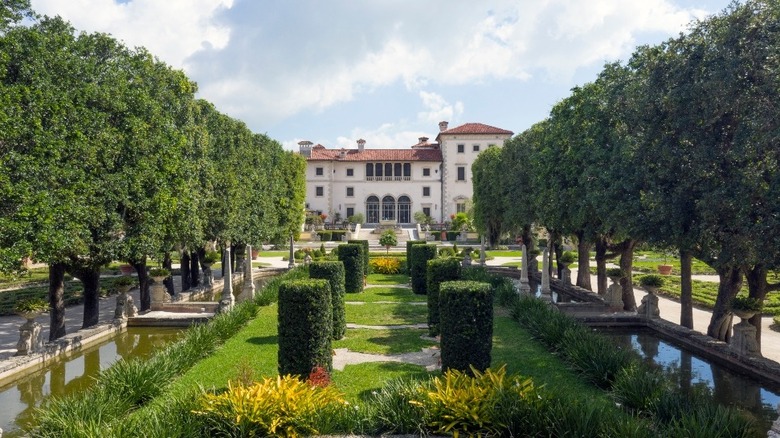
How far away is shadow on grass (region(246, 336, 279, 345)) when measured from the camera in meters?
12.5

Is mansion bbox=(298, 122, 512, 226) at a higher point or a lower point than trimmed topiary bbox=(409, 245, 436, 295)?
higher

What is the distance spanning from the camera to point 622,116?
12.8 meters

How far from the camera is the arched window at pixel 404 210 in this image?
6203 cm

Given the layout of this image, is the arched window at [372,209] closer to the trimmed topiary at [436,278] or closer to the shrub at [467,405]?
the trimmed topiary at [436,278]

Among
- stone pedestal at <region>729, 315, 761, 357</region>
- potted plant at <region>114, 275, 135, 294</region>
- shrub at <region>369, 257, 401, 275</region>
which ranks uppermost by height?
potted plant at <region>114, 275, 135, 294</region>

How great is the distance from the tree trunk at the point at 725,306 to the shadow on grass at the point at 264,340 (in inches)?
401

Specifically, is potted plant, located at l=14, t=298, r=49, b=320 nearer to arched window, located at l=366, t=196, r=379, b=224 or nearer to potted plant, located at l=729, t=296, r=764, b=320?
potted plant, located at l=729, t=296, r=764, b=320

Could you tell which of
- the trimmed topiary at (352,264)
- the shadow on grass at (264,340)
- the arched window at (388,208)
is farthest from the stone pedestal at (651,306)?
the arched window at (388,208)

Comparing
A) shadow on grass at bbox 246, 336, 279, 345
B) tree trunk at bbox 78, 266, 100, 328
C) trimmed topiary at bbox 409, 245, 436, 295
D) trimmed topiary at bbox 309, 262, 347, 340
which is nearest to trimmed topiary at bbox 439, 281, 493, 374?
trimmed topiary at bbox 309, 262, 347, 340

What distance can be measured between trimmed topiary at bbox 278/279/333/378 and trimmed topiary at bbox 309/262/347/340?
3.94 m

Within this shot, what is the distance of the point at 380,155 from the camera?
62344mm

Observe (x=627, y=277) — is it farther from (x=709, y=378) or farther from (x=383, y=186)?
(x=383, y=186)

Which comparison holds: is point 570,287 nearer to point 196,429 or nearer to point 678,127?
point 678,127

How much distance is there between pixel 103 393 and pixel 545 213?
14786 millimetres
